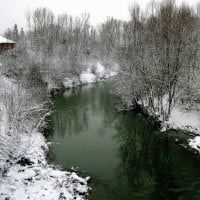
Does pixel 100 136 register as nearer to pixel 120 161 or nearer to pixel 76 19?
pixel 120 161

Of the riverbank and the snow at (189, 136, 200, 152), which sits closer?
the riverbank

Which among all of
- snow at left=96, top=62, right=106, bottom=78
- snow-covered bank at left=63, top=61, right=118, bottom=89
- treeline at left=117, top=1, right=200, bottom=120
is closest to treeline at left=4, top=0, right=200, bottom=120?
treeline at left=117, top=1, right=200, bottom=120

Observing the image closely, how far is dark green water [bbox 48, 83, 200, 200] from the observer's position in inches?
A: 498

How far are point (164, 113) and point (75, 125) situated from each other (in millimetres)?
6996

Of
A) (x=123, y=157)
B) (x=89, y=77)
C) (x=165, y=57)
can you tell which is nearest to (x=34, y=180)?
(x=123, y=157)

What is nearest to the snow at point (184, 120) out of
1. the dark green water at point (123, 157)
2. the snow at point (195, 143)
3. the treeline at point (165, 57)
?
the treeline at point (165, 57)

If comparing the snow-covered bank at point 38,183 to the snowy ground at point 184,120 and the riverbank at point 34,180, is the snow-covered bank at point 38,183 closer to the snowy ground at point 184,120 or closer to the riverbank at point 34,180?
the riverbank at point 34,180

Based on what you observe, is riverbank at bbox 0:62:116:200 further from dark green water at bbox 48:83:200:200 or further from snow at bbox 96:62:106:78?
snow at bbox 96:62:106:78

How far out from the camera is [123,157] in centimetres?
1659

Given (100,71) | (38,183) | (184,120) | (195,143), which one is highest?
(100,71)

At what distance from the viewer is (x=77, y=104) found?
30.6m

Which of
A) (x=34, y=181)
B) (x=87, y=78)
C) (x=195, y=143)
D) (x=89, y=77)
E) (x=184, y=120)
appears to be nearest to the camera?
(x=34, y=181)

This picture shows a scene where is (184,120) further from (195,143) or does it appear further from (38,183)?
(38,183)

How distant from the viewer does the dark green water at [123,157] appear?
12.6 meters
